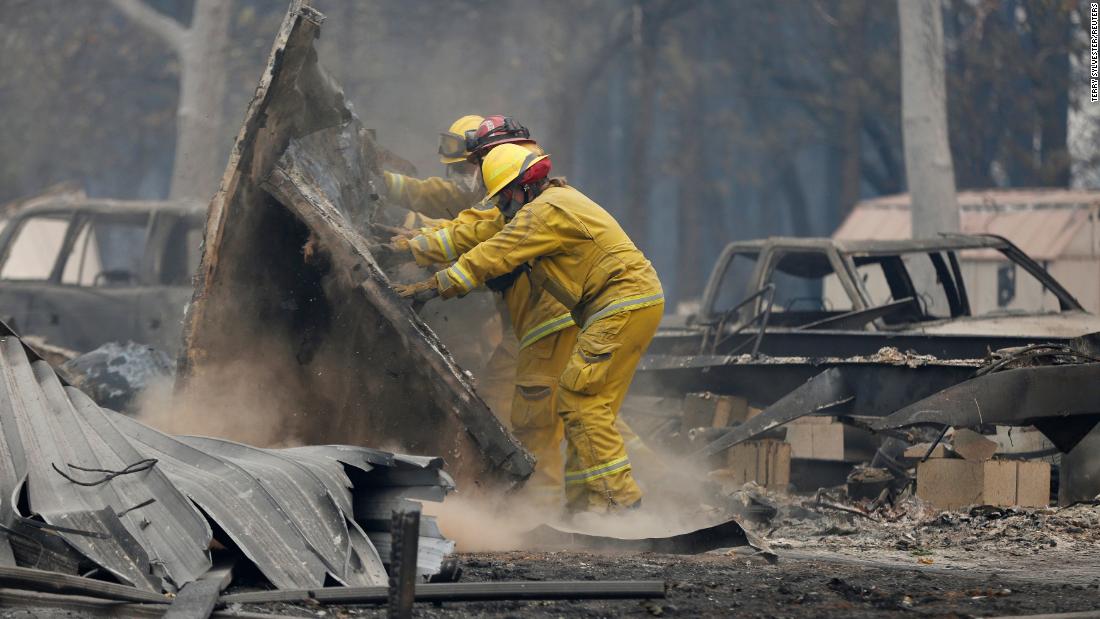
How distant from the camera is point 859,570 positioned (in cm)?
519

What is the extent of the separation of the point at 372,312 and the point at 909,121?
921 centimetres

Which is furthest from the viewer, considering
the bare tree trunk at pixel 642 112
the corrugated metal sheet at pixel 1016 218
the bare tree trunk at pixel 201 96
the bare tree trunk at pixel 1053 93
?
the bare tree trunk at pixel 642 112

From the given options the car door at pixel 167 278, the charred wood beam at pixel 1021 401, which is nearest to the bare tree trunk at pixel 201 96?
the car door at pixel 167 278

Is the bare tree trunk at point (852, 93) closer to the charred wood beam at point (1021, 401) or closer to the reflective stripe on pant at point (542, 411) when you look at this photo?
the charred wood beam at point (1021, 401)

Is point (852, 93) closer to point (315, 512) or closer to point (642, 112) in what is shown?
point (642, 112)

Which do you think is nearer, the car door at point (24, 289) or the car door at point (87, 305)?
the car door at point (87, 305)

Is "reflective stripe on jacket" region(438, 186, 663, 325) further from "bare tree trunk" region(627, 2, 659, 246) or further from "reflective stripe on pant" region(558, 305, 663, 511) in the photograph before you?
"bare tree trunk" region(627, 2, 659, 246)

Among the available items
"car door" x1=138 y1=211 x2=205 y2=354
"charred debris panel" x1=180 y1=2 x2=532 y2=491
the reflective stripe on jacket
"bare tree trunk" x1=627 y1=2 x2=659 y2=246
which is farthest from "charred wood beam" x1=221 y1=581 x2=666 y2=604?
"bare tree trunk" x1=627 y1=2 x2=659 y2=246

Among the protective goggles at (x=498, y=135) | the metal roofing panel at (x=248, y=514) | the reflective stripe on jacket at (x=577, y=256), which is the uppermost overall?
the protective goggles at (x=498, y=135)

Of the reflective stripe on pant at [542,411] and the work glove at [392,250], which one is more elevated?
the work glove at [392,250]

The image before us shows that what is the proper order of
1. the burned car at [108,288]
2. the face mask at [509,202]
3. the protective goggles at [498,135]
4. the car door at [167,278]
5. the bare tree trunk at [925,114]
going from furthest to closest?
the bare tree trunk at [925,114]
the burned car at [108,288]
the car door at [167,278]
the protective goggles at [498,135]
the face mask at [509,202]

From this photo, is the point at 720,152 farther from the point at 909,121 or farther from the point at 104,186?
the point at 104,186

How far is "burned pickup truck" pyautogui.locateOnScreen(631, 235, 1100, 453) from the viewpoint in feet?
21.7

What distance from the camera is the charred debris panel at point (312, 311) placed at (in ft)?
19.7
